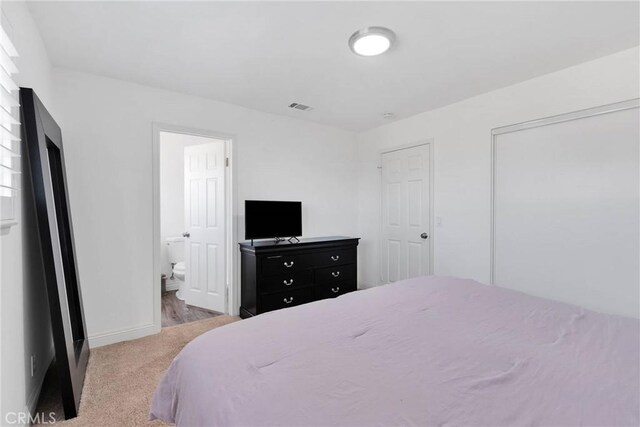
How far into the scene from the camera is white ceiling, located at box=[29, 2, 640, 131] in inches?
70.3

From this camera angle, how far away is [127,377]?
2.15 metres

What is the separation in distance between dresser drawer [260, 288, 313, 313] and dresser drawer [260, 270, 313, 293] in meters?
0.05

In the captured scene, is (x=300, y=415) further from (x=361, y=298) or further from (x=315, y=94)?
(x=315, y=94)

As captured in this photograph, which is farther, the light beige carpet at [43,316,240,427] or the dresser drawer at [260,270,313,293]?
the dresser drawer at [260,270,313,293]

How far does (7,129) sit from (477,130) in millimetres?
3594

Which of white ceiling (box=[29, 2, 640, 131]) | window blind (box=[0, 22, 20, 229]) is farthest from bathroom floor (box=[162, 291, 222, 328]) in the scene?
white ceiling (box=[29, 2, 640, 131])

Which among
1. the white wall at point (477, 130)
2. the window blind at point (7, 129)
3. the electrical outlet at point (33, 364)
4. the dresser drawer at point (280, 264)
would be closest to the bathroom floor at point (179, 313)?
the dresser drawer at point (280, 264)

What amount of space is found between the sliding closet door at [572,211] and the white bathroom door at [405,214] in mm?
816

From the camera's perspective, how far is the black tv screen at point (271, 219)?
3.25 m

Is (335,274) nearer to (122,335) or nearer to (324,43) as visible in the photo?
(122,335)

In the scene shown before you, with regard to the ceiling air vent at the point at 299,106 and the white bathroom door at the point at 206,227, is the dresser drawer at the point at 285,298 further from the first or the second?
the ceiling air vent at the point at 299,106

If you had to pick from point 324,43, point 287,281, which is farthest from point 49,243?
point 324,43

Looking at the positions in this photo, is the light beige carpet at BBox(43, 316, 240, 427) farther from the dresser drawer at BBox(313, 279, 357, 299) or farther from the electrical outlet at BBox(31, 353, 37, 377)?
the dresser drawer at BBox(313, 279, 357, 299)

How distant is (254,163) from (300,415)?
307 cm
